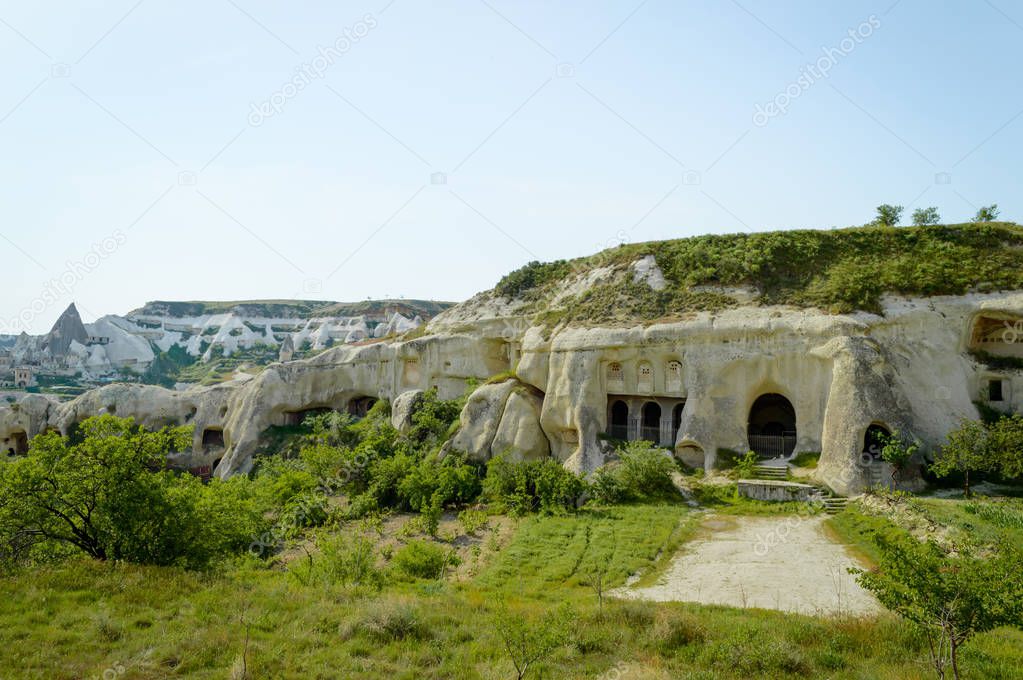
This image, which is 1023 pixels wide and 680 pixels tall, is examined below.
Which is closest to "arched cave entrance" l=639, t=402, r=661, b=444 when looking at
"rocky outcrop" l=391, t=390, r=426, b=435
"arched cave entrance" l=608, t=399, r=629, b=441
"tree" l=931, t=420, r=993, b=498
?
"arched cave entrance" l=608, t=399, r=629, b=441

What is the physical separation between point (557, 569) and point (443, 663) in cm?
831

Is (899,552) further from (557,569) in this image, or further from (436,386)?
(436,386)

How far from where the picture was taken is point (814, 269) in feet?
99.6

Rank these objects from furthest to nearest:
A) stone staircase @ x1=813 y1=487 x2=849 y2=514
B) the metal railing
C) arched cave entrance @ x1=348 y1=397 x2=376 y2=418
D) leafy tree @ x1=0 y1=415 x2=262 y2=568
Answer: arched cave entrance @ x1=348 y1=397 x2=376 y2=418 < the metal railing < stone staircase @ x1=813 y1=487 x2=849 y2=514 < leafy tree @ x1=0 y1=415 x2=262 y2=568

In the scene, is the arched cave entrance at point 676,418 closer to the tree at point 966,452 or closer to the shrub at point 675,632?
the tree at point 966,452

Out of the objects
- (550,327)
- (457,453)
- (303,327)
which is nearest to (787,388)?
(550,327)

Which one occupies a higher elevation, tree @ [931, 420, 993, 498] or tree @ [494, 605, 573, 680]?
tree @ [931, 420, 993, 498]

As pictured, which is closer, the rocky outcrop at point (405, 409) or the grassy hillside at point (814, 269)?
the grassy hillside at point (814, 269)

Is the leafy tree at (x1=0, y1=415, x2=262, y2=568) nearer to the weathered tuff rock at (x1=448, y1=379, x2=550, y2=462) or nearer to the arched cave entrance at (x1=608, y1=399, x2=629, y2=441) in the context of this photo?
the weathered tuff rock at (x1=448, y1=379, x2=550, y2=462)

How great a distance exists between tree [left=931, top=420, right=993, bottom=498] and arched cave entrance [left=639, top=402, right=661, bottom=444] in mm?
10763

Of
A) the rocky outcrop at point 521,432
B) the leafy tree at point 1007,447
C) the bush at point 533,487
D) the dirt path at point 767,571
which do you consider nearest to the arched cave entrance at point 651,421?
the rocky outcrop at point 521,432

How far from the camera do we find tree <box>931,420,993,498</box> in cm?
2225

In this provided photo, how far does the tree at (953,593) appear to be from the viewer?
9.56m

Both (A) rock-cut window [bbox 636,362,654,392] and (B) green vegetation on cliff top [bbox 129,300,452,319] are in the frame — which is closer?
(A) rock-cut window [bbox 636,362,654,392]
